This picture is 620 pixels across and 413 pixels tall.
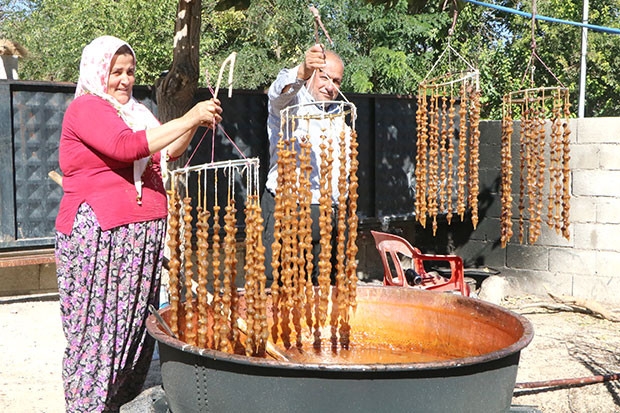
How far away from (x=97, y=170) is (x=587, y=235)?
16.4 ft

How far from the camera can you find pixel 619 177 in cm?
642

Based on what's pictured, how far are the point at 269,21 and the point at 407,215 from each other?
9.11 m

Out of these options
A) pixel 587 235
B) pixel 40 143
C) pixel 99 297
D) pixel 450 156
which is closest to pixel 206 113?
pixel 99 297

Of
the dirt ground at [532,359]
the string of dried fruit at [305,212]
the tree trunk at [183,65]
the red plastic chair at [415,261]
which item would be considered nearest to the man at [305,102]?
the tree trunk at [183,65]

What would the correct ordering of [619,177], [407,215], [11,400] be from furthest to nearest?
[407,215] → [619,177] → [11,400]

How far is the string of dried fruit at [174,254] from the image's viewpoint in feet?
8.64

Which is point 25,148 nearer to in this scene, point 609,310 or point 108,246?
point 108,246

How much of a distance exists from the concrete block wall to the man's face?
3455 mm

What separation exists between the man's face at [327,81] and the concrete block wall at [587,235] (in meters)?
3.46

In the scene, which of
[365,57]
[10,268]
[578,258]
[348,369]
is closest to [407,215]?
[578,258]

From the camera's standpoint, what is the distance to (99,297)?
9.61 feet

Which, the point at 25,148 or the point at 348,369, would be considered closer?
the point at 348,369

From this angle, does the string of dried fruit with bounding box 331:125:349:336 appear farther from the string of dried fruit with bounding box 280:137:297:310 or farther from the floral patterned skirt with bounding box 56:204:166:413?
the floral patterned skirt with bounding box 56:204:166:413

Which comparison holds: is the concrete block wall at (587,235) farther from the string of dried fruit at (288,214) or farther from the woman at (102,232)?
the woman at (102,232)
